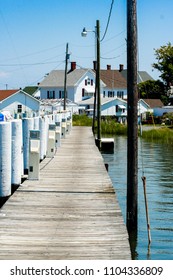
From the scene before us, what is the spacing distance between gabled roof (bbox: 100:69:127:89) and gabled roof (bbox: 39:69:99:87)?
8.15 meters

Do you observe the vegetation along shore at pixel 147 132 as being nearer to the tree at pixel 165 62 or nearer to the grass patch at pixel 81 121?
the grass patch at pixel 81 121

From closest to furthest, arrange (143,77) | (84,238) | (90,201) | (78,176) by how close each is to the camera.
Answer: (84,238), (90,201), (78,176), (143,77)

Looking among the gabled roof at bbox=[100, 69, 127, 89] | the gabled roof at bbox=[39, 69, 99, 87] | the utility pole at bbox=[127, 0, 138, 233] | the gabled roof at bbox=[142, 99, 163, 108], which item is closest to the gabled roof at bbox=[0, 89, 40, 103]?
the gabled roof at bbox=[39, 69, 99, 87]

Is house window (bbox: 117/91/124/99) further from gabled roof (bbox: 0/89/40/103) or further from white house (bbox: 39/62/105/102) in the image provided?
gabled roof (bbox: 0/89/40/103)

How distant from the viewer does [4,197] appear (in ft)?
41.4

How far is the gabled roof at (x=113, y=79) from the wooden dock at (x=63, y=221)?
9429 cm

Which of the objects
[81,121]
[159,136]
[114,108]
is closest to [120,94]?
[114,108]

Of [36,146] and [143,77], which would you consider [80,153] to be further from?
[143,77]

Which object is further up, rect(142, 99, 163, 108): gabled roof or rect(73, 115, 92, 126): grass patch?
rect(142, 99, 163, 108): gabled roof

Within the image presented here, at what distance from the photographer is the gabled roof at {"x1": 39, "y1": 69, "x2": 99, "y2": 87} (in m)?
100

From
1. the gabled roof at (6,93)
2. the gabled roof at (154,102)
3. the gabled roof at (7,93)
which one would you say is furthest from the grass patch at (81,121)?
the gabled roof at (154,102)

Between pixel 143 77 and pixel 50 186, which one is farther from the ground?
pixel 143 77
